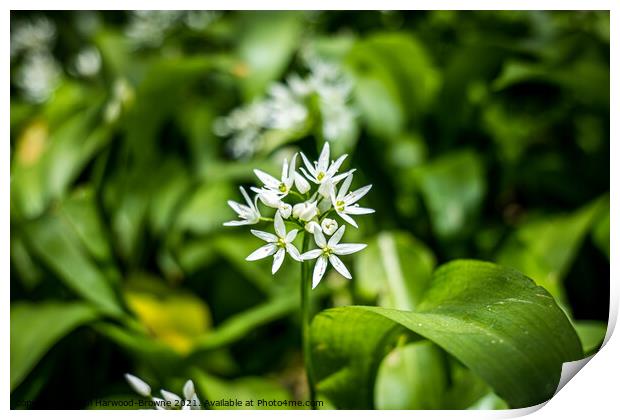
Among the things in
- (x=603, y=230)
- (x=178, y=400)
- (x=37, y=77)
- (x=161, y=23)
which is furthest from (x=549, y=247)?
(x=37, y=77)

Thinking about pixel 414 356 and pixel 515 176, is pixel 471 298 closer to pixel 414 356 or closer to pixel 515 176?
pixel 414 356

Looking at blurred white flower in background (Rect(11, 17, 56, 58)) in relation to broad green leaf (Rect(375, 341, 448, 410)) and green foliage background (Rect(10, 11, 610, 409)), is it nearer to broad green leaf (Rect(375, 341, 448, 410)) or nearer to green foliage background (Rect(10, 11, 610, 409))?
green foliage background (Rect(10, 11, 610, 409))

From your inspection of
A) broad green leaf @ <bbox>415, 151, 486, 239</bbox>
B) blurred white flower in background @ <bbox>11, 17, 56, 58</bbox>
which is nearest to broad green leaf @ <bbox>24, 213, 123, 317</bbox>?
broad green leaf @ <bbox>415, 151, 486, 239</bbox>

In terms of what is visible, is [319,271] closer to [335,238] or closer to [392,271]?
[335,238]

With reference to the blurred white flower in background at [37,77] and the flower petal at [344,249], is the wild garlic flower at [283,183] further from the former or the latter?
the blurred white flower in background at [37,77]

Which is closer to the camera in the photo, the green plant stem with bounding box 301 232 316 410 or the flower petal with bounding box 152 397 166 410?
the green plant stem with bounding box 301 232 316 410

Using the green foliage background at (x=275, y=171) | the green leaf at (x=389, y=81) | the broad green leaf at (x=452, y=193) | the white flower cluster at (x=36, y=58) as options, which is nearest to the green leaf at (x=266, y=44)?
the green foliage background at (x=275, y=171)
